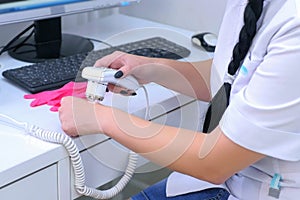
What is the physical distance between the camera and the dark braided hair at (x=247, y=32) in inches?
31.6

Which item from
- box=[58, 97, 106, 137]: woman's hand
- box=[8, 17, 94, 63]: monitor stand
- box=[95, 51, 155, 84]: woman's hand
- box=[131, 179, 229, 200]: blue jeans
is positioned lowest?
box=[131, 179, 229, 200]: blue jeans

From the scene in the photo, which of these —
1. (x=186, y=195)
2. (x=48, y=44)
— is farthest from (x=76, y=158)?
(x=48, y=44)

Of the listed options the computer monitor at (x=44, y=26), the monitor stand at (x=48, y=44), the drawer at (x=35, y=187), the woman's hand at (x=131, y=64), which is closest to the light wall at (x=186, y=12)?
the computer monitor at (x=44, y=26)

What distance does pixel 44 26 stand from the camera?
1.33 metres

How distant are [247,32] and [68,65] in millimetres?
482

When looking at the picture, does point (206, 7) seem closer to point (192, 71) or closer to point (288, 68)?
point (192, 71)

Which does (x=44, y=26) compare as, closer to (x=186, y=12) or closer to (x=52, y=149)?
(x=186, y=12)

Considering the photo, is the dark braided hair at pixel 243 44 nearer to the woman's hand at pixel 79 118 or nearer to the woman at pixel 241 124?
the woman at pixel 241 124

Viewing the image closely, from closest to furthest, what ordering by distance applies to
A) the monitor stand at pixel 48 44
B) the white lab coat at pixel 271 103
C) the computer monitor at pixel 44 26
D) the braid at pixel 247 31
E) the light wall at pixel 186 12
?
the white lab coat at pixel 271 103, the braid at pixel 247 31, the computer monitor at pixel 44 26, the monitor stand at pixel 48 44, the light wall at pixel 186 12

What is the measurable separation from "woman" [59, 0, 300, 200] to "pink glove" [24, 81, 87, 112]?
0.06m

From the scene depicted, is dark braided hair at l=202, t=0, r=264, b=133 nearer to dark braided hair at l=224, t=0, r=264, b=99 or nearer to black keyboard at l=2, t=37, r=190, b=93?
dark braided hair at l=224, t=0, r=264, b=99

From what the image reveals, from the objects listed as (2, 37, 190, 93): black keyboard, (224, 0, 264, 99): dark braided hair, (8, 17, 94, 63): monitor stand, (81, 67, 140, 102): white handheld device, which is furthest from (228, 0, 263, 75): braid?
(8, 17, 94, 63): monitor stand

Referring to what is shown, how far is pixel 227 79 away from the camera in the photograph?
0.89 meters

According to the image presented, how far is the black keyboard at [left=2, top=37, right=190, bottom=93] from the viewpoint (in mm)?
1034
